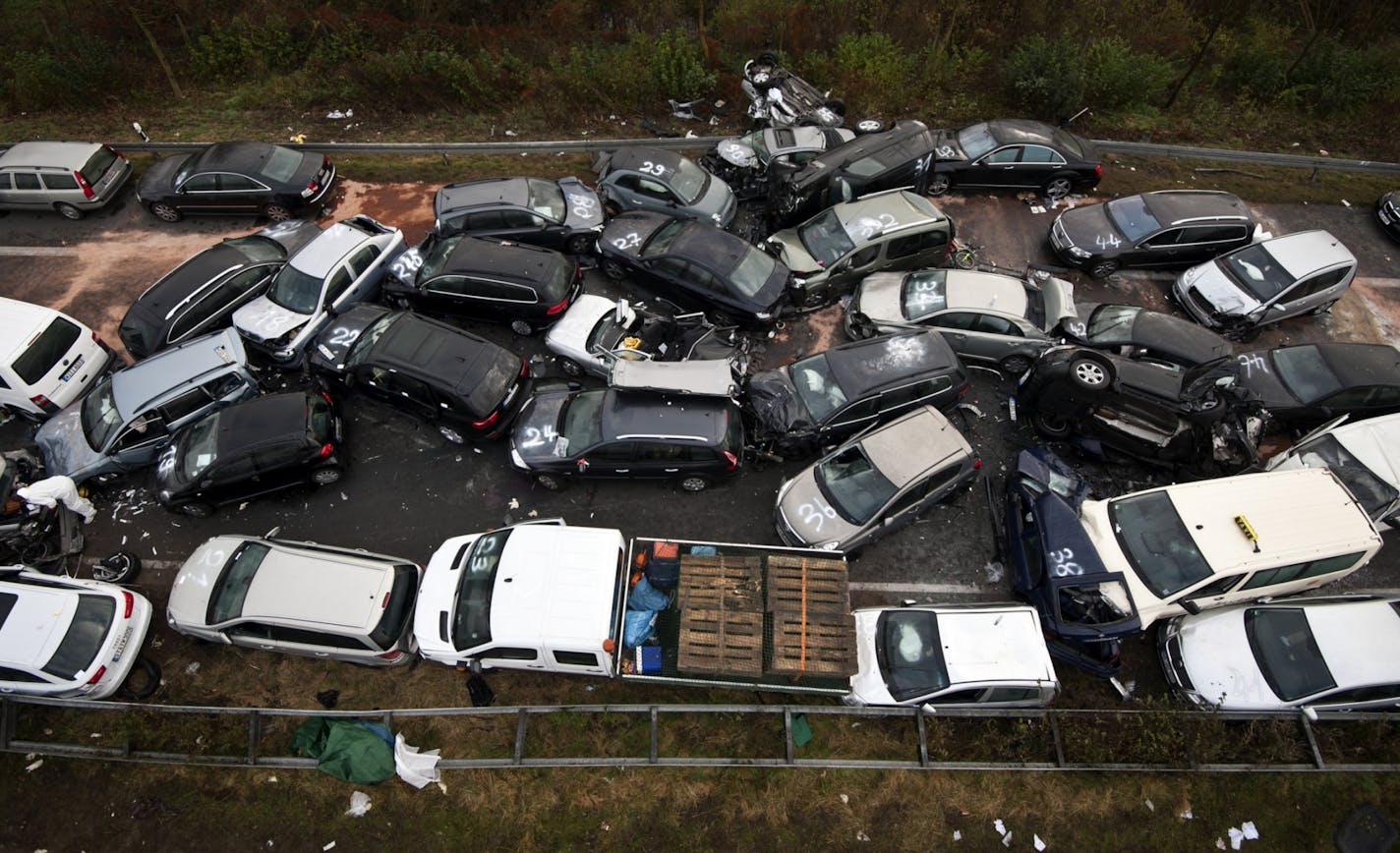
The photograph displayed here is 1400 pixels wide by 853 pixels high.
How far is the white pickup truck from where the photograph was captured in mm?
8531

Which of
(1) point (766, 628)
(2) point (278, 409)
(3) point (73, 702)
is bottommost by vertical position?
(3) point (73, 702)

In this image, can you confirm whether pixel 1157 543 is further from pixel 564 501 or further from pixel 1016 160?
pixel 1016 160

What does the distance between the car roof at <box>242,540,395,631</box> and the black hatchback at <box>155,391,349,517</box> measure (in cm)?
157

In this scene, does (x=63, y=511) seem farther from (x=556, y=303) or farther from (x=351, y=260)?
(x=556, y=303)

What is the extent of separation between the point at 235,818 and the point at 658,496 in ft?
22.4

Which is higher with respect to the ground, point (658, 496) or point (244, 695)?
point (658, 496)

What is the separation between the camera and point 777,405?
1077 centimetres

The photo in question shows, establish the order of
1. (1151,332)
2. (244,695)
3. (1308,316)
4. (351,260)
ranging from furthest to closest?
(1308,316) → (351,260) → (1151,332) → (244,695)

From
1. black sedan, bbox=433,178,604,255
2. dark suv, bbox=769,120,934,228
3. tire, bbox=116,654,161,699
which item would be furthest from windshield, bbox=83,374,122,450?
dark suv, bbox=769,120,934,228

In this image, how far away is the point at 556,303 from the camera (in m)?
12.2

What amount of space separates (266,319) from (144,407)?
234 centimetres

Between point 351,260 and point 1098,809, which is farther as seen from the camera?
point 351,260

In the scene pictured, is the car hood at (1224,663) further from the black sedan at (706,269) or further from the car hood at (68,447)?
the car hood at (68,447)

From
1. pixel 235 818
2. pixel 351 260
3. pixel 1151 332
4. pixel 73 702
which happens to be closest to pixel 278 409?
pixel 351 260
